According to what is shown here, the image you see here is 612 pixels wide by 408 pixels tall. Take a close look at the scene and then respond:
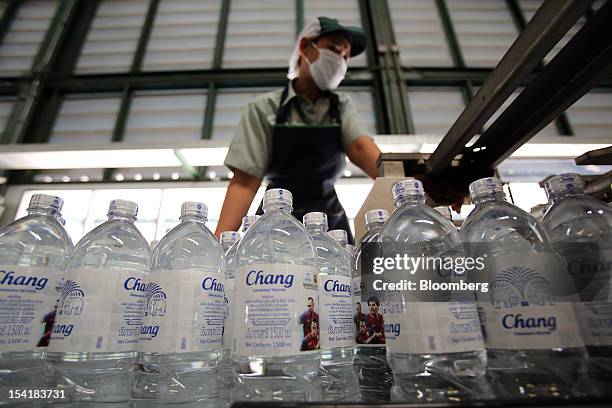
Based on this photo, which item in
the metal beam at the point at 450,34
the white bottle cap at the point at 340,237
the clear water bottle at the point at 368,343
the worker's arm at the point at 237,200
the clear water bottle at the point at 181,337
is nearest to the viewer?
the clear water bottle at the point at 181,337

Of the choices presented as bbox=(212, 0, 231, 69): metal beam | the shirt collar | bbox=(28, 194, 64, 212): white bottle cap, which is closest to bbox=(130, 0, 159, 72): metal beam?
bbox=(212, 0, 231, 69): metal beam

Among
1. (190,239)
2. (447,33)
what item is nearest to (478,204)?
(190,239)

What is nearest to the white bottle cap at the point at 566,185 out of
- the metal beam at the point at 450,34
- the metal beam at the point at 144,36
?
the metal beam at the point at 450,34

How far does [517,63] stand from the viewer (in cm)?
58

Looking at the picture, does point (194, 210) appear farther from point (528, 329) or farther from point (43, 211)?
point (528, 329)

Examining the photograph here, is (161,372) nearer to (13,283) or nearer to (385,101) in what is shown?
(13,283)

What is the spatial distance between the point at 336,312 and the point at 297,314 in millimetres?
150

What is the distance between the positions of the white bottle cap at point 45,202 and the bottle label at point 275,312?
2.03ft

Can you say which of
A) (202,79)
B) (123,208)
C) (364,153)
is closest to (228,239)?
(123,208)

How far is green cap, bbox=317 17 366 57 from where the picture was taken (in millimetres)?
1768

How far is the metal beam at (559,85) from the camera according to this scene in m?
0.56

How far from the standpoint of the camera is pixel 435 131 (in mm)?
3930

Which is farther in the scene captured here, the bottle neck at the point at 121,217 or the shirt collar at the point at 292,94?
the shirt collar at the point at 292,94

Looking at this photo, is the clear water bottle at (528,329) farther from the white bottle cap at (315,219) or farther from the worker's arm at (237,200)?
the worker's arm at (237,200)
